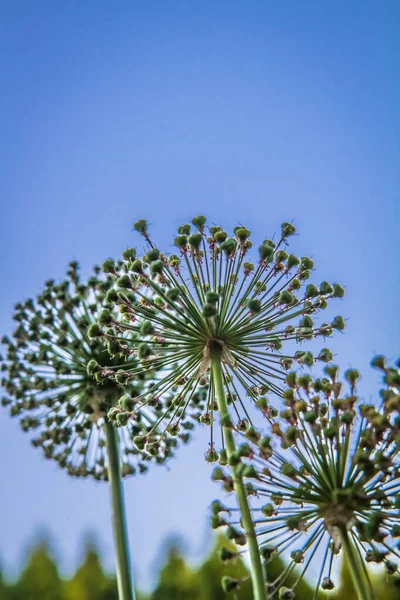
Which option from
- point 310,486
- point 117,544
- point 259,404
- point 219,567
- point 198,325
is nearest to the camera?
point 310,486

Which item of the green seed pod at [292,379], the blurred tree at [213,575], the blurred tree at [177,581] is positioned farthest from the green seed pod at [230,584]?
the blurred tree at [177,581]

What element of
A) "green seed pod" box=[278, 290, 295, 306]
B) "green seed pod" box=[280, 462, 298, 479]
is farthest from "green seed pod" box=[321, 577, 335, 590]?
"green seed pod" box=[278, 290, 295, 306]

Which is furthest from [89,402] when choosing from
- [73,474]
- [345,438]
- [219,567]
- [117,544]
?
[219,567]

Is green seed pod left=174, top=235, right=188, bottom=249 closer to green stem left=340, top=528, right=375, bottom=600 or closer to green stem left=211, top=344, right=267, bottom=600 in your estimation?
green stem left=211, top=344, right=267, bottom=600

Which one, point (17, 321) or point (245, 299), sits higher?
point (17, 321)

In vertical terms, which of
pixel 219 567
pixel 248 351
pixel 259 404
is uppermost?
pixel 248 351

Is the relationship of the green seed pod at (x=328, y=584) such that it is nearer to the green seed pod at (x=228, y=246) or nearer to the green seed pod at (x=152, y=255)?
the green seed pod at (x=228, y=246)

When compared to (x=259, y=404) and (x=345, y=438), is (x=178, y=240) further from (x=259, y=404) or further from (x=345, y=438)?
(x=345, y=438)
